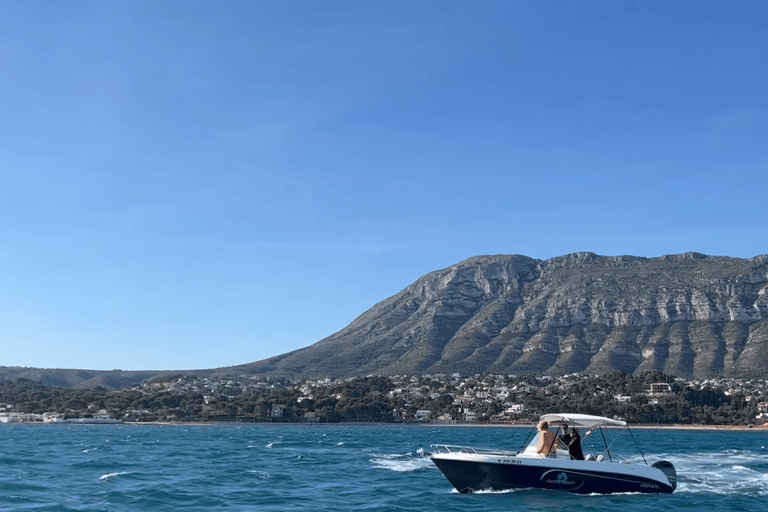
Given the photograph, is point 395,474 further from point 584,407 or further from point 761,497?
point 584,407

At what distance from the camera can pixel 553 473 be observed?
35875 mm

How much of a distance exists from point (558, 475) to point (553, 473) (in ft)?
0.75

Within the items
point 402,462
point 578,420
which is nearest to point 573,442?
point 578,420

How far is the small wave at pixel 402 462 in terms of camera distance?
171ft

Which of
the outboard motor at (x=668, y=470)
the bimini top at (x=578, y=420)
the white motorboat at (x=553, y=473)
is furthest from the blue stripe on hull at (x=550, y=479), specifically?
the bimini top at (x=578, y=420)

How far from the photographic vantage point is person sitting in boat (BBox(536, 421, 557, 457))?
36844 mm

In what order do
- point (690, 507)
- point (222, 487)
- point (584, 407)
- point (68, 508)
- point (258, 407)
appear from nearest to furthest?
point (68, 508) → point (690, 507) → point (222, 487) → point (584, 407) → point (258, 407)

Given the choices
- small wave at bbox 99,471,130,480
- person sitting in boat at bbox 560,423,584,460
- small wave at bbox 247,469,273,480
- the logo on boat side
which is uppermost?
person sitting in boat at bbox 560,423,584,460

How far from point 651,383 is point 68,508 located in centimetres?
18343

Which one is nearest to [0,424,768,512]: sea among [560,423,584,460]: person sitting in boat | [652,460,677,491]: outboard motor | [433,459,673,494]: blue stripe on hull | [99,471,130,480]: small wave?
[99,471,130,480]: small wave

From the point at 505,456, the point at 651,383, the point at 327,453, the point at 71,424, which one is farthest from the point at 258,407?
the point at 505,456

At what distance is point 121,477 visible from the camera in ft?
143

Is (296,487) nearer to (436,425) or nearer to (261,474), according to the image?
(261,474)

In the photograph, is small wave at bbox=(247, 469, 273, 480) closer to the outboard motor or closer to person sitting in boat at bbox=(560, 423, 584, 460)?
person sitting in boat at bbox=(560, 423, 584, 460)
